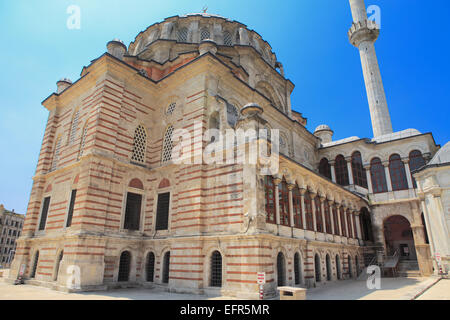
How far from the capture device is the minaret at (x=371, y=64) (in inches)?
1208

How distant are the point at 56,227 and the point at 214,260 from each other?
9944 millimetres

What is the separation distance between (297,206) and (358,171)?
45.6 feet

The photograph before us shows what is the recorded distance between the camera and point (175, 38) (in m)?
24.8

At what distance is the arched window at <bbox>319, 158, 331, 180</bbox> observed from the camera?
1132 inches

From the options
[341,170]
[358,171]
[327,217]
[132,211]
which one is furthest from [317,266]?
[341,170]

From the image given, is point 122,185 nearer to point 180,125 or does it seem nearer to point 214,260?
point 180,125

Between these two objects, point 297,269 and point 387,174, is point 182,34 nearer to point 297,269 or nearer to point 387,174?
point 297,269

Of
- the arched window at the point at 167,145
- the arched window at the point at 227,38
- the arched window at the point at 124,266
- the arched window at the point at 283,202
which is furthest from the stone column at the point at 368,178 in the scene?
the arched window at the point at 124,266

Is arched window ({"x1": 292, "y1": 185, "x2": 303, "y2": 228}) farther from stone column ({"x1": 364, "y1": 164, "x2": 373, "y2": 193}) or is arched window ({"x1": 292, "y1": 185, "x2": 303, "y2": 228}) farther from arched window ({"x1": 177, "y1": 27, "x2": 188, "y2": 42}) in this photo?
arched window ({"x1": 177, "y1": 27, "x2": 188, "y2": 42})

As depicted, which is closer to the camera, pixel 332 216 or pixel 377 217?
pixel 332 216

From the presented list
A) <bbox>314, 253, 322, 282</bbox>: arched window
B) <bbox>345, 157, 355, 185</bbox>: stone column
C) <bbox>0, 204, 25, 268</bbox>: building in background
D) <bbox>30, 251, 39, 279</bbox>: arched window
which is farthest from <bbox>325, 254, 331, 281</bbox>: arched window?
<bbox>0, 204, 25, 268</bbox>: building in background

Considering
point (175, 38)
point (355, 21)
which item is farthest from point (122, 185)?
point (355, 21)

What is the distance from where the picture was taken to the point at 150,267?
15688mm
